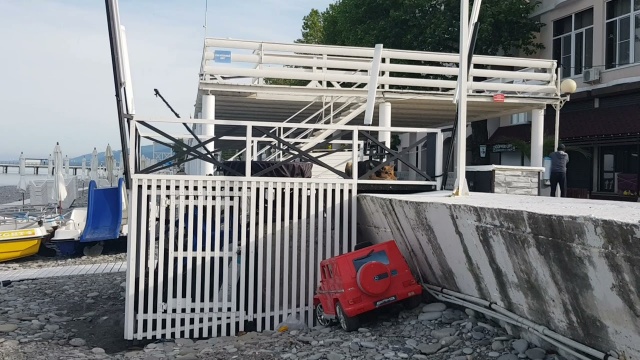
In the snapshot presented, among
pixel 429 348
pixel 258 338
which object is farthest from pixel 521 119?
pixel 429 348

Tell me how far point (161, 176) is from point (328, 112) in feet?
23.1

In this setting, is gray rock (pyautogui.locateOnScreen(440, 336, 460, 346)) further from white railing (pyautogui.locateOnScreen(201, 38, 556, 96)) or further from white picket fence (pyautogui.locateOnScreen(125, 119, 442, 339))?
white railing (pyautogui.locateOnScreen(201, 38, 556, 96))

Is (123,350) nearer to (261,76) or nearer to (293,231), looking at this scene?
(293,231)

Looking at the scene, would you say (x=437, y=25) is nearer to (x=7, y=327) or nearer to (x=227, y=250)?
(x=227, y=250)

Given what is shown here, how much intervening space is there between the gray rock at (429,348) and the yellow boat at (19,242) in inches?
510

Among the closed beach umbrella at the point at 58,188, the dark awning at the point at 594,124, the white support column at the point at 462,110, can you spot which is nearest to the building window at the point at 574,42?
the dark awning at the point at 594,124

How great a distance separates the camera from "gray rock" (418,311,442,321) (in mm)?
7074

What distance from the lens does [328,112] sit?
1473 centimetres

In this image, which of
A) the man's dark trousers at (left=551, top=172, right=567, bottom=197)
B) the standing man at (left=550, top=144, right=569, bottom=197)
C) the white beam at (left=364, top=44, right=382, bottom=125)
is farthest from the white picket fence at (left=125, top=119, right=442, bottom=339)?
the man's dark trousers at (left=551, top=172, right=567, bottom=197)

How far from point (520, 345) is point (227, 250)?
4300mm

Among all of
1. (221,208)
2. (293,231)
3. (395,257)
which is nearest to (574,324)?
(395,257)

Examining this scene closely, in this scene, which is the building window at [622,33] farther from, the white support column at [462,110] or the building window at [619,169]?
the white support column at [462,110]

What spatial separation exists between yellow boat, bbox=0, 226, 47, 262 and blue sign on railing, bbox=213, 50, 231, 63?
7480mm

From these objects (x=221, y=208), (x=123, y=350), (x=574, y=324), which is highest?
(x=221, y=208)
